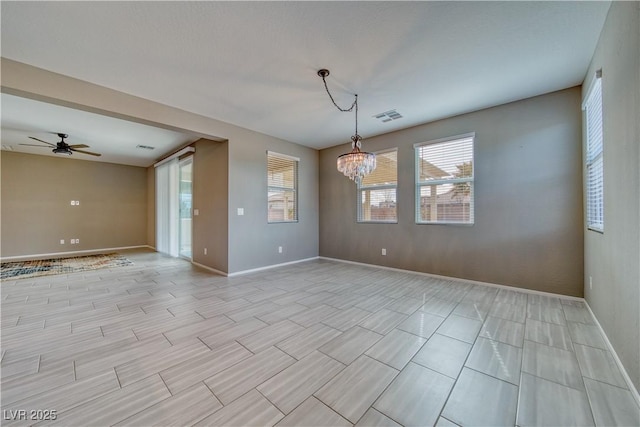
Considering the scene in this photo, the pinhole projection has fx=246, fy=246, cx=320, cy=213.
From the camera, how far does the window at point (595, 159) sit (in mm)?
2432

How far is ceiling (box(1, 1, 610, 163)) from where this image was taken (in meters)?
1.96

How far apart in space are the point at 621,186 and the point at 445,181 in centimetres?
237

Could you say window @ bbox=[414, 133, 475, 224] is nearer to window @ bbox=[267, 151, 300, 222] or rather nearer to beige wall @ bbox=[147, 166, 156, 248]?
window @ bbox=[267, 151, 300, 222]

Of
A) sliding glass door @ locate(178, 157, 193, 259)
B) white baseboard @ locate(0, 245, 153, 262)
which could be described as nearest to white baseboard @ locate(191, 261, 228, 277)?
sliding glass door @ locate(178, 157, 193, 259)

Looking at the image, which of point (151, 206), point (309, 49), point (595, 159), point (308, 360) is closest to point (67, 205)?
point (151, 206)

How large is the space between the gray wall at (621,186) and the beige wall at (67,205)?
34.4 feet

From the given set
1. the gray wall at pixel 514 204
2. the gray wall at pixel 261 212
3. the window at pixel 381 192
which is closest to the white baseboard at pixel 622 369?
the gray wall at pixel 514 204

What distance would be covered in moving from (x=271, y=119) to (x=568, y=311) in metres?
4.74

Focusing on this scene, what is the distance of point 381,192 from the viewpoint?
16.5 feet

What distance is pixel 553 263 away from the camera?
3.24 meters

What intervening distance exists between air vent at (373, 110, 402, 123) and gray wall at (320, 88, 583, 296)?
619 millimetres

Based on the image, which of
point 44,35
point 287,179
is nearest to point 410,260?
point 287,179

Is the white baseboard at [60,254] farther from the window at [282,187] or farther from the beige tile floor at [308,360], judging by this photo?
the window at [282,187]

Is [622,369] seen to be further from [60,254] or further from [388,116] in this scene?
[60,254]
